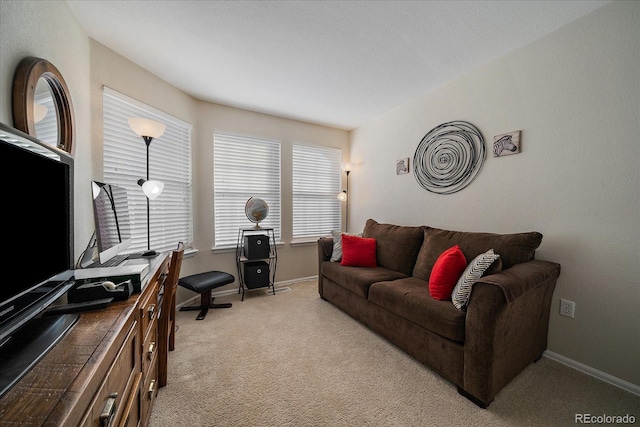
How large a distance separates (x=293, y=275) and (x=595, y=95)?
366 cm

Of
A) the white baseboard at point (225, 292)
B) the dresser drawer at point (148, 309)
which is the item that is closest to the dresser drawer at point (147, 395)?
the dresser drawer at point (148, 309)

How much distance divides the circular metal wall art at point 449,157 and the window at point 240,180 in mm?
2030

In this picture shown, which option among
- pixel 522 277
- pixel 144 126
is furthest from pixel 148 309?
pixel 522 277

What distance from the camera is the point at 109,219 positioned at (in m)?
1.53

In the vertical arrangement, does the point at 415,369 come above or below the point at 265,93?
below

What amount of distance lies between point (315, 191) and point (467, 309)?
2.89 metres

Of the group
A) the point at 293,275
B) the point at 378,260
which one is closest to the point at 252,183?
the point at 293,275

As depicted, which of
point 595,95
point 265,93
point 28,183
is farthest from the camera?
point 265,93

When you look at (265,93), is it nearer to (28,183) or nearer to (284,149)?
(284,149)

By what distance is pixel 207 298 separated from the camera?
9.05 feet

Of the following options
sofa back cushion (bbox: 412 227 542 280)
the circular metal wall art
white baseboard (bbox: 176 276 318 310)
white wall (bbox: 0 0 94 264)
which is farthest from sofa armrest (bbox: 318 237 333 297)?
white wall (bbox: 0 0 94 264)

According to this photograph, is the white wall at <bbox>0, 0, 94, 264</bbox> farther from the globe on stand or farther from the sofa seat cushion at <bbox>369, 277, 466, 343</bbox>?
the sofa seat cushion at <bbox>369, 277, 466, 343</bbox>

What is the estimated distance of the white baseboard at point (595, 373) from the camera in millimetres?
1608

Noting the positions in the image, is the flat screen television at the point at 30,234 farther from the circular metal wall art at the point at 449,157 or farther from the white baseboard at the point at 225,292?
the circular metal wall art at the point at 449,157
